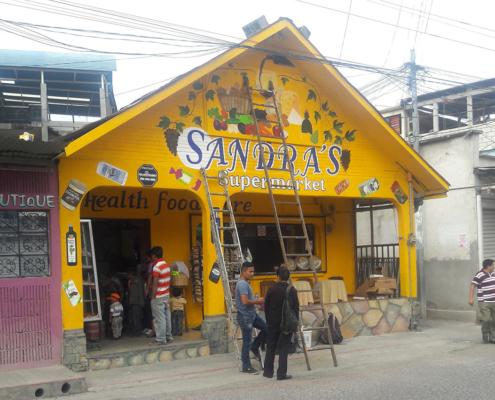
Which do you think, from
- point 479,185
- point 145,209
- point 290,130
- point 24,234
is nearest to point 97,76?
point 145,209

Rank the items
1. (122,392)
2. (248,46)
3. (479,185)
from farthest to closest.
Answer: (479,185) < (248,46) < (122,392)

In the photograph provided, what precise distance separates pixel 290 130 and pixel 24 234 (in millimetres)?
5505

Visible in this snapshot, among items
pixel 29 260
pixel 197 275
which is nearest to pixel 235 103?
pixel 197 275

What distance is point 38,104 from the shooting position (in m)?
17.7

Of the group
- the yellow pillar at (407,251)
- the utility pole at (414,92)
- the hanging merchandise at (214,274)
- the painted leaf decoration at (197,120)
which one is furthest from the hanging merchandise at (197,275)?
the utility pole at (414,92)

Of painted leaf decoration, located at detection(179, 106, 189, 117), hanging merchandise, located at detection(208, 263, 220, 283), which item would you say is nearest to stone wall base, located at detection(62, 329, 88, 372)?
hanging merchandise, located at detection(208, 263, 220, 283)

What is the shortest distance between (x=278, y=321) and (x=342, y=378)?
1.24 metres

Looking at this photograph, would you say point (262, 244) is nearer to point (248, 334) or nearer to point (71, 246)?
point (248, 334)

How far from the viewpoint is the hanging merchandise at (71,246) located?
31.5ft

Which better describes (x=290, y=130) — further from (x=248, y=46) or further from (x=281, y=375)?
(x=281, y=375)

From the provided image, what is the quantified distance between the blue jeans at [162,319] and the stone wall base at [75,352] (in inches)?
52.3

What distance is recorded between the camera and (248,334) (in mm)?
9039

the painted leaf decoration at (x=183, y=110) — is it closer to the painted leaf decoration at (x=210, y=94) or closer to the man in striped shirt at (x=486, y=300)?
the painted leaf decoration at (x=210, y=94)

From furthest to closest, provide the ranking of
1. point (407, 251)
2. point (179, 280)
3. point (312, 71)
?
1. point (407, 251)
2. point (312, 71)
3. point (179, 280)
